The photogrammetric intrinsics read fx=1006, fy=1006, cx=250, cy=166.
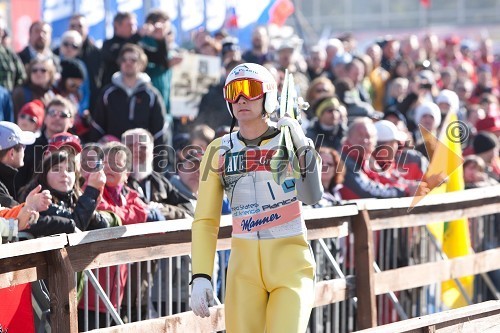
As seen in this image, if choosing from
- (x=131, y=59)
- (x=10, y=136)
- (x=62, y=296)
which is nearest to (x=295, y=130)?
(x=62, y=296)

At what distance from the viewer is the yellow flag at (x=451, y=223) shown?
27.7ft

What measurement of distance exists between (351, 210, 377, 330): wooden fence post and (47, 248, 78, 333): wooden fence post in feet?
8.51

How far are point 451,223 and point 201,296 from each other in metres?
3.84

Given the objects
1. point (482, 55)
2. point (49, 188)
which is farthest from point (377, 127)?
point (482, 55)

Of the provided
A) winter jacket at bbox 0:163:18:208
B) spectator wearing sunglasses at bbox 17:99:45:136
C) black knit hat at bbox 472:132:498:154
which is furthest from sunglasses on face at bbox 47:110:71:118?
black knit hat at bbox 472:132:498:154

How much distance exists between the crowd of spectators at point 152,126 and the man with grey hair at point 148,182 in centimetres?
1

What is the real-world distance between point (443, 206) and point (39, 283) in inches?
153

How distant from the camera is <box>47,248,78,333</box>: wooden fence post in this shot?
5199 mm

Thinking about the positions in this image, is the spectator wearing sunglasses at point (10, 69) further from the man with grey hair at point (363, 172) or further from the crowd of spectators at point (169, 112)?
the man with grey hair at point (363, 172)

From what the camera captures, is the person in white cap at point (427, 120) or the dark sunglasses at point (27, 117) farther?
the person in white cap at point (427, 120)

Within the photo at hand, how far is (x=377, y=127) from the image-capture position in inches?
384

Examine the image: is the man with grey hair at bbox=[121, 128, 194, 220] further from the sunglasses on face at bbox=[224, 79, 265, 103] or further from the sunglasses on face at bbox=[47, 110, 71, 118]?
the sunglasses on face at bbox=[224, 79, 265, 103]

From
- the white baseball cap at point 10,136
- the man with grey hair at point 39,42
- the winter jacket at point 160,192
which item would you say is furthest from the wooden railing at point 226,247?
the man with grey hair at point 39,42

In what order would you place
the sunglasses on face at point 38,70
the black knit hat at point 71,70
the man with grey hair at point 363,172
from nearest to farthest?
the man with grey hair at point 363,172 → the sunglasses on face at point 38,70 → the black knit hat at point 71,70
